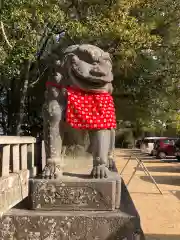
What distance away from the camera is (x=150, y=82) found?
603 inches

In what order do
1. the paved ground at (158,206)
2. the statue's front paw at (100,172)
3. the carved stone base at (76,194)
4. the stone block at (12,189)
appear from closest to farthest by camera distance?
the carved stone base at (76,194)
the statue's front paw at (100,172)
the stone block at (12,189)
the paved ground at (158,206)

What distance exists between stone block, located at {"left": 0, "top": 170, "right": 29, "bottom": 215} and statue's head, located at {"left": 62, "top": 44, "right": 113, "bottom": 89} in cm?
155

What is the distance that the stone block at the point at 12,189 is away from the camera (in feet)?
15.0

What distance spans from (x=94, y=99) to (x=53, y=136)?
562 millimetres

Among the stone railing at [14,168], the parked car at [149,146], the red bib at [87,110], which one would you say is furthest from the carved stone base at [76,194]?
the parked car at [149,146]

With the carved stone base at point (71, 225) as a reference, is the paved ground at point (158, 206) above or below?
below

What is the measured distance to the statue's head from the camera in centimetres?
386

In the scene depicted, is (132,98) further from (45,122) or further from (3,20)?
(45,122)

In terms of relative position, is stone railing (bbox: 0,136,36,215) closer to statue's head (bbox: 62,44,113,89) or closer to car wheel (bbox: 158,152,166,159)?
statue's head (bbox: 62,44,113,89)

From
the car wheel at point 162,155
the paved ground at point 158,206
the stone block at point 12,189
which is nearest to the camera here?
the stone block at point 12,189

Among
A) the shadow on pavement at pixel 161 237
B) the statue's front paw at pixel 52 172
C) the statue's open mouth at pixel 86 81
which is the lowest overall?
the shadow on pavement at pixel 161 237

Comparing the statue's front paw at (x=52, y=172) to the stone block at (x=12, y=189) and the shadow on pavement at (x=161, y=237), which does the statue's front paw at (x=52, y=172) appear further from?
the shadow on pavement at (x=161, y=237)

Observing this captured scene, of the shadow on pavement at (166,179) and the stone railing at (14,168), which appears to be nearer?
the stone railing at (14,168)

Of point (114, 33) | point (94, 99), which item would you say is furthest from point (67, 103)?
point (114, 33)
